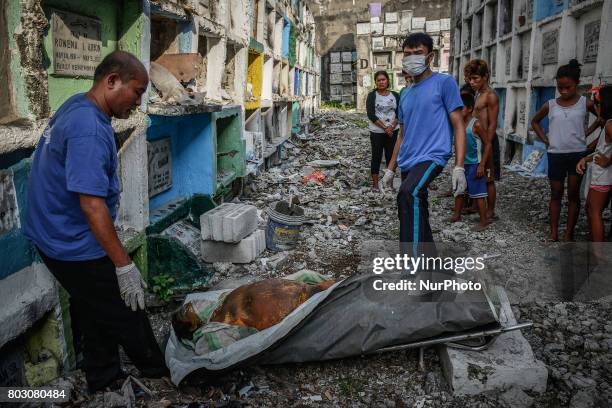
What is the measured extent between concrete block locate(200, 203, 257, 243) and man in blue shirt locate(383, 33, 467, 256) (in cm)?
159

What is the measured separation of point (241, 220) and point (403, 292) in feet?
6.31

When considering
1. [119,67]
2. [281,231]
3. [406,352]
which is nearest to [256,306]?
[406,352]

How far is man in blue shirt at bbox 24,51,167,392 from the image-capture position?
1900mm

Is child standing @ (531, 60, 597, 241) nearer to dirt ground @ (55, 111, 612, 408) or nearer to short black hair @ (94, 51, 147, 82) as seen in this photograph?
dirt ground @ (55, 111, 612, 408)

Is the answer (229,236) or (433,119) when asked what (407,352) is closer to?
(433,119)

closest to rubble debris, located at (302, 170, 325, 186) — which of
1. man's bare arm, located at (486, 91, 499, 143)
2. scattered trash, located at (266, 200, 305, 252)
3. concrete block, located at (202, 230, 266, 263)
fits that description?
scattered trash, located at (266, 200, 305, 252)

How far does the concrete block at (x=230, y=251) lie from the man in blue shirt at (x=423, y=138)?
5.37 feet

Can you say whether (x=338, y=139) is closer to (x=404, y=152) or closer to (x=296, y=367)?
(x=404, y=152)

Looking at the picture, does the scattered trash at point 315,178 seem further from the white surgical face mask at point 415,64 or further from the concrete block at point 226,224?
the white surgical face mask at point 415,64

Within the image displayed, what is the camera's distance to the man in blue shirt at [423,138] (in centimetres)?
303

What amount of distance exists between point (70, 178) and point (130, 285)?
21.2 inches

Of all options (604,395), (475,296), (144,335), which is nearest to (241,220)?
(144,335)

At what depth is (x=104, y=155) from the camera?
1.94m

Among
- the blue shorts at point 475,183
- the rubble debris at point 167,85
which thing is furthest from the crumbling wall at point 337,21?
the rubble debris at point 167,85
